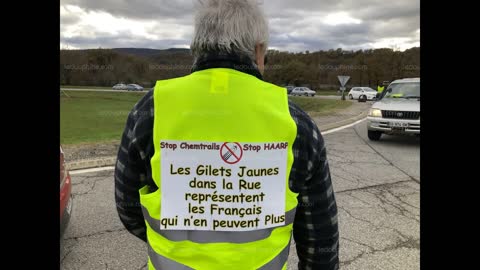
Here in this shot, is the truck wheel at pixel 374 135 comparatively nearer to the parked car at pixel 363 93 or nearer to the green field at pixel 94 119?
the green field at pixel 94 119

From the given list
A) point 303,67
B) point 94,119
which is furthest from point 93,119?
point 303,67

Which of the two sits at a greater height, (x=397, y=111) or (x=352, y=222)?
(x=397, y=111)

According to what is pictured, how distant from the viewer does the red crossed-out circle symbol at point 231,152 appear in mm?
1164

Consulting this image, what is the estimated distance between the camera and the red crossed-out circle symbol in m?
1.16

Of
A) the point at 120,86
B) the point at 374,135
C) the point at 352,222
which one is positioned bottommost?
the point at 352,222

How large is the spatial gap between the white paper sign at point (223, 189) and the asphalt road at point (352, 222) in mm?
1968

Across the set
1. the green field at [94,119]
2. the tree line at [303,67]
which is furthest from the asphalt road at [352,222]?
the tree line at [303,67]

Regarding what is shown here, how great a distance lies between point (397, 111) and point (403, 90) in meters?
1.41

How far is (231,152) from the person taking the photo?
3.87 ft

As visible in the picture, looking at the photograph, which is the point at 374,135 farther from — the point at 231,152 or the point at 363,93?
the point at 363,93

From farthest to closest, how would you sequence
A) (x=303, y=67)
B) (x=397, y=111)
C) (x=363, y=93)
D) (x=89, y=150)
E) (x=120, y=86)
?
(x=303, y=67), (x=363, y=93), (x=120, y=86), (x=397, y=111), (x=89, y=150)

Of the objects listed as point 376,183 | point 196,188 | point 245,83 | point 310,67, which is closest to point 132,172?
point 196,188

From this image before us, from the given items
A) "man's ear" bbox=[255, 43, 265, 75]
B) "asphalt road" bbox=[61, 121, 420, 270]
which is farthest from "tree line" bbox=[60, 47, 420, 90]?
"man's ear" bbox=[255, 43, 265, 75]

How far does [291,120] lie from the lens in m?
1.18
